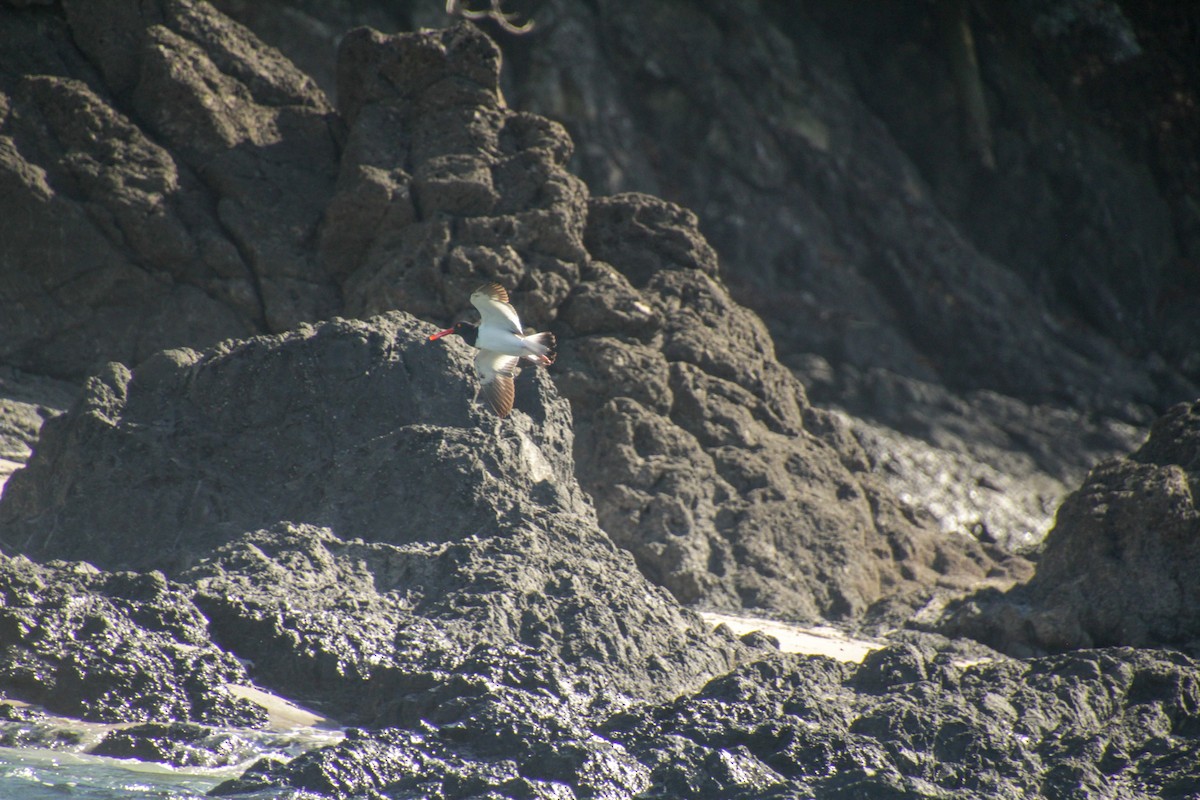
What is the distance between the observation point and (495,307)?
7.01 m

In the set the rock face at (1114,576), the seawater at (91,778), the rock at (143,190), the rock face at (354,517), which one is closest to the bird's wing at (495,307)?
the rock face at (354,517)

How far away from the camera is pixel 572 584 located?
21.3 ft

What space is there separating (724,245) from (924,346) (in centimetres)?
266

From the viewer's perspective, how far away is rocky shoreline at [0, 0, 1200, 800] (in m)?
5.50

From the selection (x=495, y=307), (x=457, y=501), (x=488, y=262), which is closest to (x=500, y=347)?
(x=495, y=307)

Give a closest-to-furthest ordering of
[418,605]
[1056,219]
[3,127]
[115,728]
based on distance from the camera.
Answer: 1. [115,728]
2. [418,605]
3. [3,127]
4. [1056,219]

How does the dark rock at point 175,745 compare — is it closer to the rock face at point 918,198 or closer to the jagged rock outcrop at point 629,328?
the jagged rock outcrop at point 629,328

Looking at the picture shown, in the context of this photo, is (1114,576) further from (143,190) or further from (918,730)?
(143,190)

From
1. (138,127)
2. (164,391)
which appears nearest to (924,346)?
(138,127)

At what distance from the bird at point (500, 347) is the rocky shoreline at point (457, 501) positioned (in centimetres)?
26

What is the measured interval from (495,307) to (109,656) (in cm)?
259

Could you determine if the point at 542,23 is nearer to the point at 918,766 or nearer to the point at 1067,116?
the point at 1067,116

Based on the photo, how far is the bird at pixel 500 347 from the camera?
23.0ft

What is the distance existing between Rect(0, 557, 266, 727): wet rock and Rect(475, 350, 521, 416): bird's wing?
1921mm
